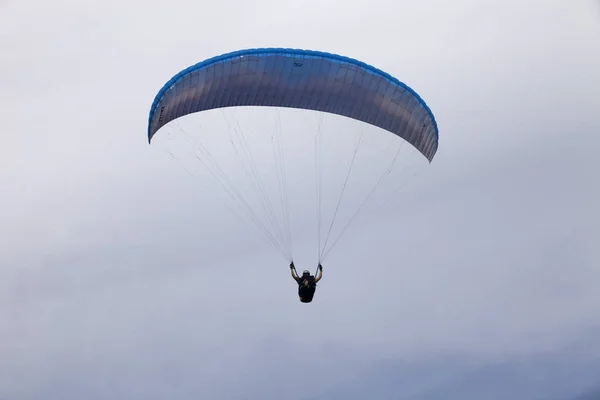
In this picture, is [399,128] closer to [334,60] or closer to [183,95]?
[334,60]

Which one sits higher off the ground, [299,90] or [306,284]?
[299,90]

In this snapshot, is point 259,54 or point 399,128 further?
point 399,128

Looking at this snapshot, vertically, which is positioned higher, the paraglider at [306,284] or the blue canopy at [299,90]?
the blue canopy at [299,90]

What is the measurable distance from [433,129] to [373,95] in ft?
10.4

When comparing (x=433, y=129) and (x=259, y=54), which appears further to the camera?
(x=433, y=129)

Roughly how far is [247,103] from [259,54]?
3.30m

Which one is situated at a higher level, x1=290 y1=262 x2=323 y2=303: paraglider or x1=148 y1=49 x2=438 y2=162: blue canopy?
x1=148 y1=49 x2=438 y2=162: blue canopy

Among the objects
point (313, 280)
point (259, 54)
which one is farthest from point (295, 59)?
point (313, 280)

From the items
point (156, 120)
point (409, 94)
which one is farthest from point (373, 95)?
point (156, 120)

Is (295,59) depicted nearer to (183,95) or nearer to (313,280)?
(183,95)

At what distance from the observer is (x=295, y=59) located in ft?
152

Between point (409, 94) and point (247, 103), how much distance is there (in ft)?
22.4

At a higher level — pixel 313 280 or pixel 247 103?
pixel 247 103

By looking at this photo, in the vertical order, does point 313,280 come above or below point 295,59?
below
